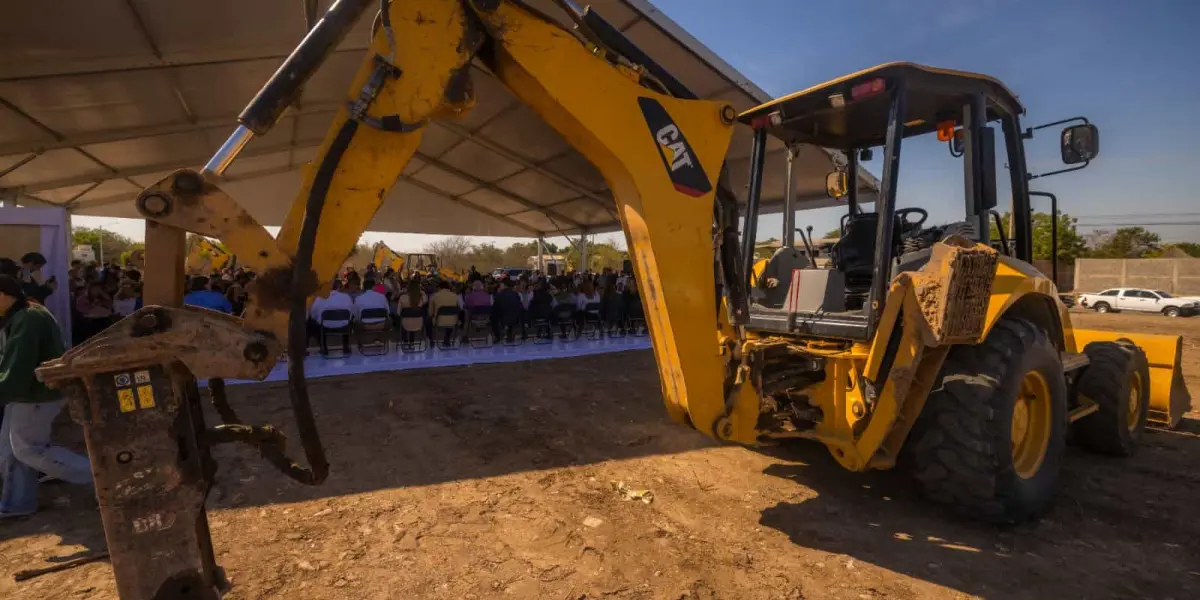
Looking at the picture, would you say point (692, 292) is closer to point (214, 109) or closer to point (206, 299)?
point (206, 299)

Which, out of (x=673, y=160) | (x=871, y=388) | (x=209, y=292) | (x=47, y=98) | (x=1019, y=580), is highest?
(x=47, y=98)

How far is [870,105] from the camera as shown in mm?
4336

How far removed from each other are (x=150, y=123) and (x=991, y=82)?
45.1 feet

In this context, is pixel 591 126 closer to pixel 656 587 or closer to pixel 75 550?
pixel 656 587

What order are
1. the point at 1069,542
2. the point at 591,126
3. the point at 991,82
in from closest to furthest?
1. the point at 591,126
2. the point at 1069,542
3. the point at 991,82

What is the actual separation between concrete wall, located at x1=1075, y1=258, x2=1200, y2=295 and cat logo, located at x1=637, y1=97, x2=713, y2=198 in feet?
118

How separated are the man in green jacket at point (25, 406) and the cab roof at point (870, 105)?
192 inches

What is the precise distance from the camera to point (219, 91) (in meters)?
10.8

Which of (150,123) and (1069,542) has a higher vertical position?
(150,123)

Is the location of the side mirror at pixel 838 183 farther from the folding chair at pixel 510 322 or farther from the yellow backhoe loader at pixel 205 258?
the yellow backhoe loader at pixel 205 258

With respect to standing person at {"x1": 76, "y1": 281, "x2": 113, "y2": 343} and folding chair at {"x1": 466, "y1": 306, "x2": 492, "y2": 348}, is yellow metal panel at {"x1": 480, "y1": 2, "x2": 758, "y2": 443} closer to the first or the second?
folding chair at {"x1": 466, "y1": 306, "x2": 492, "y2": 348}


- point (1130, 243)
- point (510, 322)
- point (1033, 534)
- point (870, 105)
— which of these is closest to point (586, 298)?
point (510, 322)


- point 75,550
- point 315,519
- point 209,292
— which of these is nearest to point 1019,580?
point 315,519

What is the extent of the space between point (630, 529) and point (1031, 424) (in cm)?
291
